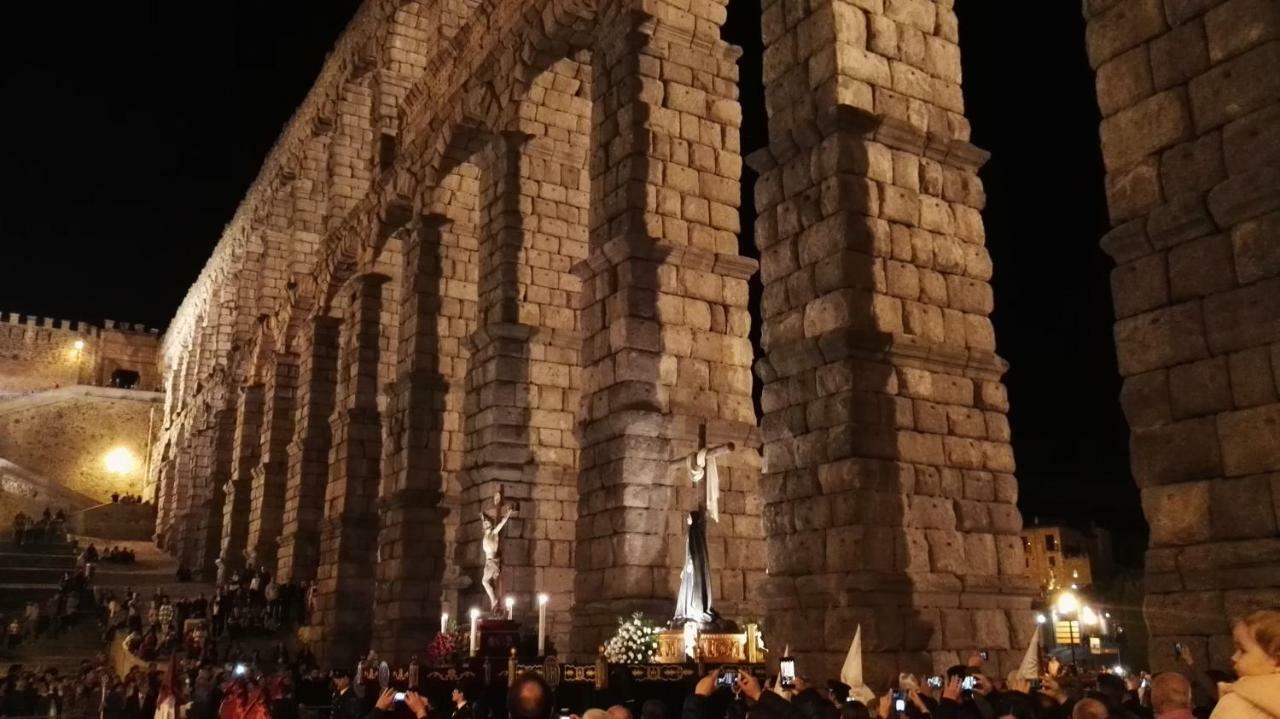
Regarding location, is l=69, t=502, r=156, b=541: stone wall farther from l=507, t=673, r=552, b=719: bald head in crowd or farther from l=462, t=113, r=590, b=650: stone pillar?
l=507, t=673, r=552, b=719: bald head in crowd

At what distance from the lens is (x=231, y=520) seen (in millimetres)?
31344

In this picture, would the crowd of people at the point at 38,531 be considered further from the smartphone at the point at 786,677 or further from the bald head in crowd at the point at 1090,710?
the bald head in crowd at the point at 1090,710

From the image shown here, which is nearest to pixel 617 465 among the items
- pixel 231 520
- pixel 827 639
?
pixel 827 639

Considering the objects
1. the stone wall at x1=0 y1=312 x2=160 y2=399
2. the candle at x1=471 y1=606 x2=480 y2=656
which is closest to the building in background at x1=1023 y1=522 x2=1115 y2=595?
the candle at x1=471 y1=606 x2=480 y2=656

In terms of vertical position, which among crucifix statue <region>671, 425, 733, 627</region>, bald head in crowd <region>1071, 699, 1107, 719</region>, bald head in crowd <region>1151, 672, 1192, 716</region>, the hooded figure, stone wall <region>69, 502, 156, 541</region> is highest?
stone wall <region>69, 502, 156, 541</region>

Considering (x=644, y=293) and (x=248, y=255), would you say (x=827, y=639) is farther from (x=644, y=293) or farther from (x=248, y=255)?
(x=248, y=255)

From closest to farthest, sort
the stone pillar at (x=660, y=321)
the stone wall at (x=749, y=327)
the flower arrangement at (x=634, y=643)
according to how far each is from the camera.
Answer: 1. the stone wall at (x=749, y=327)
2. the flower arrangement at (x=634, y=643)
3. the stone pillar at (x=660, y=321)

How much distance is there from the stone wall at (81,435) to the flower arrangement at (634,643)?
4863 cm

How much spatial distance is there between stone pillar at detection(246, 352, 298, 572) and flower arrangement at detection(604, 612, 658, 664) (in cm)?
1909

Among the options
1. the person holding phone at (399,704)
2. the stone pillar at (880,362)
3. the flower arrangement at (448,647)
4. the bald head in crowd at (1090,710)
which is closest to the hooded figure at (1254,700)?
the bald head in crowd at (1090,710)

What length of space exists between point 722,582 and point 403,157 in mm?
13135

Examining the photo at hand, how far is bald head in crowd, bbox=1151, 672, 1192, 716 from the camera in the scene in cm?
351

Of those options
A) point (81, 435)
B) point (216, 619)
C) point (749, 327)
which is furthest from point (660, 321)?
point (81, 435)

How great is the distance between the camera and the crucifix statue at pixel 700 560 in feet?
32.5
